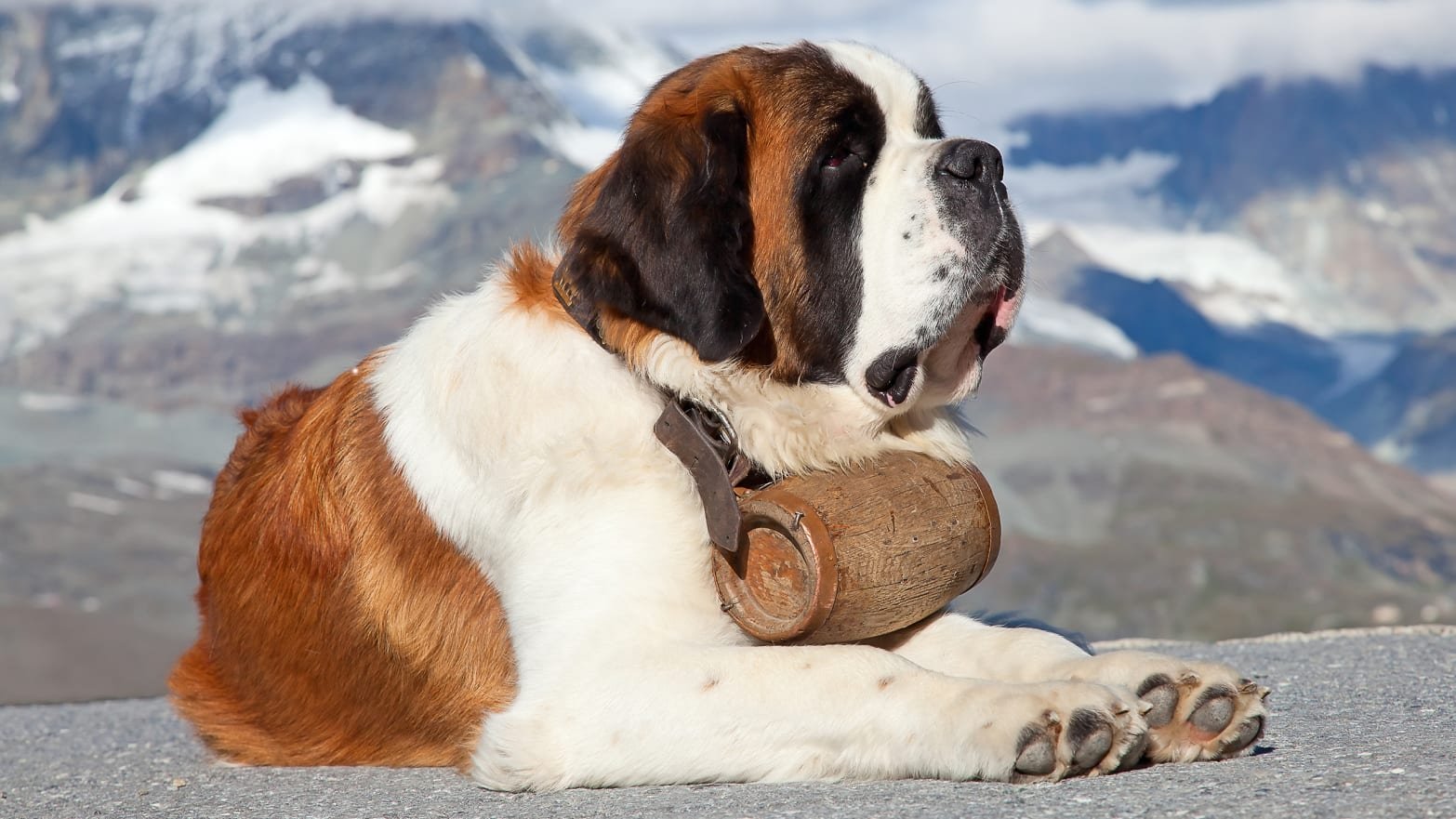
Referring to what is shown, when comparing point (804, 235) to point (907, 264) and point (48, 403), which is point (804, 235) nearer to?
point (907, 264)

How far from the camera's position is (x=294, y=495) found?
13.7 ft

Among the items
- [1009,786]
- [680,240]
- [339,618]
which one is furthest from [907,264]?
[339,618]

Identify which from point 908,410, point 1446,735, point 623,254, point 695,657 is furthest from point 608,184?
point 1446,735

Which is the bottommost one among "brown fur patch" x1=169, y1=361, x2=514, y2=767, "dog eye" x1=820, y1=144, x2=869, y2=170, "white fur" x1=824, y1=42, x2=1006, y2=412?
"brown fur patch" x1=169, y1=361, x2=514, y2=767

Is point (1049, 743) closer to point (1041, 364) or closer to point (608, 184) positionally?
point (608, 184)

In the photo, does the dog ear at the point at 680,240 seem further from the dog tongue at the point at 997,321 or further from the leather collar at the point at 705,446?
the dog tongue at the point at 997,321

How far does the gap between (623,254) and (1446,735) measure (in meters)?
2.39

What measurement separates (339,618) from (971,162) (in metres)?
2.17

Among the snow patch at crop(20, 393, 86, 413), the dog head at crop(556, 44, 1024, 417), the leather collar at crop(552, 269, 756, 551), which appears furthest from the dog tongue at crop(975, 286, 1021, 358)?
the snow patch at crop(20, 393, 86, 413)

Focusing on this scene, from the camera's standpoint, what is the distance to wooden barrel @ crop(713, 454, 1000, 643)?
342cm

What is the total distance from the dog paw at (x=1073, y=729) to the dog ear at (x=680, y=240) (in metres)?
1.25

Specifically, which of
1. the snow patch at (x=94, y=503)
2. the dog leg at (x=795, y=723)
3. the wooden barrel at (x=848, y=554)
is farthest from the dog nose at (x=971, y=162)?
the snow patch at (x=94, y=503)

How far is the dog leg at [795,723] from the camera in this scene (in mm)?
3031

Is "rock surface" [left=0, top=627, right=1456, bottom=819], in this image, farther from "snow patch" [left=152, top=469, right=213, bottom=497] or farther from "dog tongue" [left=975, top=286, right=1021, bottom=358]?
"snow patch" [left=152, top=469, right=213, bottom=497]
